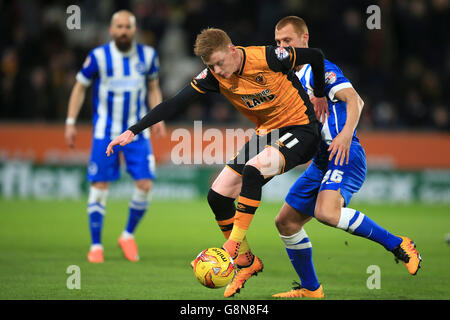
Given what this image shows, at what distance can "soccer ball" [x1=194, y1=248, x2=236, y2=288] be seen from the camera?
178 inches

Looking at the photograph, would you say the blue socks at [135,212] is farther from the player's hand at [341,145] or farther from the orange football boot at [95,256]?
the player's hand at [341,145]

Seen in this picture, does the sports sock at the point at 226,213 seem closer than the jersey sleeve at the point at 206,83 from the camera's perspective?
No

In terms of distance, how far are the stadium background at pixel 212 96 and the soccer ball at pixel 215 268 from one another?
7.52 m

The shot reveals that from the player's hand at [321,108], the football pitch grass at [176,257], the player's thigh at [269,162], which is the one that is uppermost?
the player's hand at [321,108]

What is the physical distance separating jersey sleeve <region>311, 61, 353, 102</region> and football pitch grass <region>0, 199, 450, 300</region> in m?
1.46

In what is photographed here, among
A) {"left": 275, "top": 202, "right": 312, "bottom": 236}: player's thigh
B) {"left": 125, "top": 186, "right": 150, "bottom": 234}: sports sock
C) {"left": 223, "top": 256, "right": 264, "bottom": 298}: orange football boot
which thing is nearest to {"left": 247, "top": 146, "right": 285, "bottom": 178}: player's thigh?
{"left": 275, "top": 202, "right": 312, "bottom": 236}: player's thigh

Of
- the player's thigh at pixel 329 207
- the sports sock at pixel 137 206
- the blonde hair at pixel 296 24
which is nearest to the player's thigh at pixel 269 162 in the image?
the player's thigh at pixel 329 207

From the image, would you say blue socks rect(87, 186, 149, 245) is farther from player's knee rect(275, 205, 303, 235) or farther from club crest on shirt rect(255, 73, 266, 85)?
club crest on shirt rect(255, 73, 266, 85)

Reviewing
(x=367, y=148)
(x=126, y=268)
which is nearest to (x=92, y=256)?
(x=126, y=268)

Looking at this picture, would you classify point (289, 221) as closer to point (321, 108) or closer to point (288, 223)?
point (288, 223)

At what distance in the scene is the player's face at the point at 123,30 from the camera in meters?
7.02

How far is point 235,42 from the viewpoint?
1317cm

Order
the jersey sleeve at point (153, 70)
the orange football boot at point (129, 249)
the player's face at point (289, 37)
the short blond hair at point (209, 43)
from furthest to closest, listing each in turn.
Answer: the jersey sleeve at point (153, 70) < the orange football boot at point (129, 249) < the player's face at point (289, 37) < the short blond hair at point (209, 43)

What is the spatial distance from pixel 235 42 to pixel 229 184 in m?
8.44
